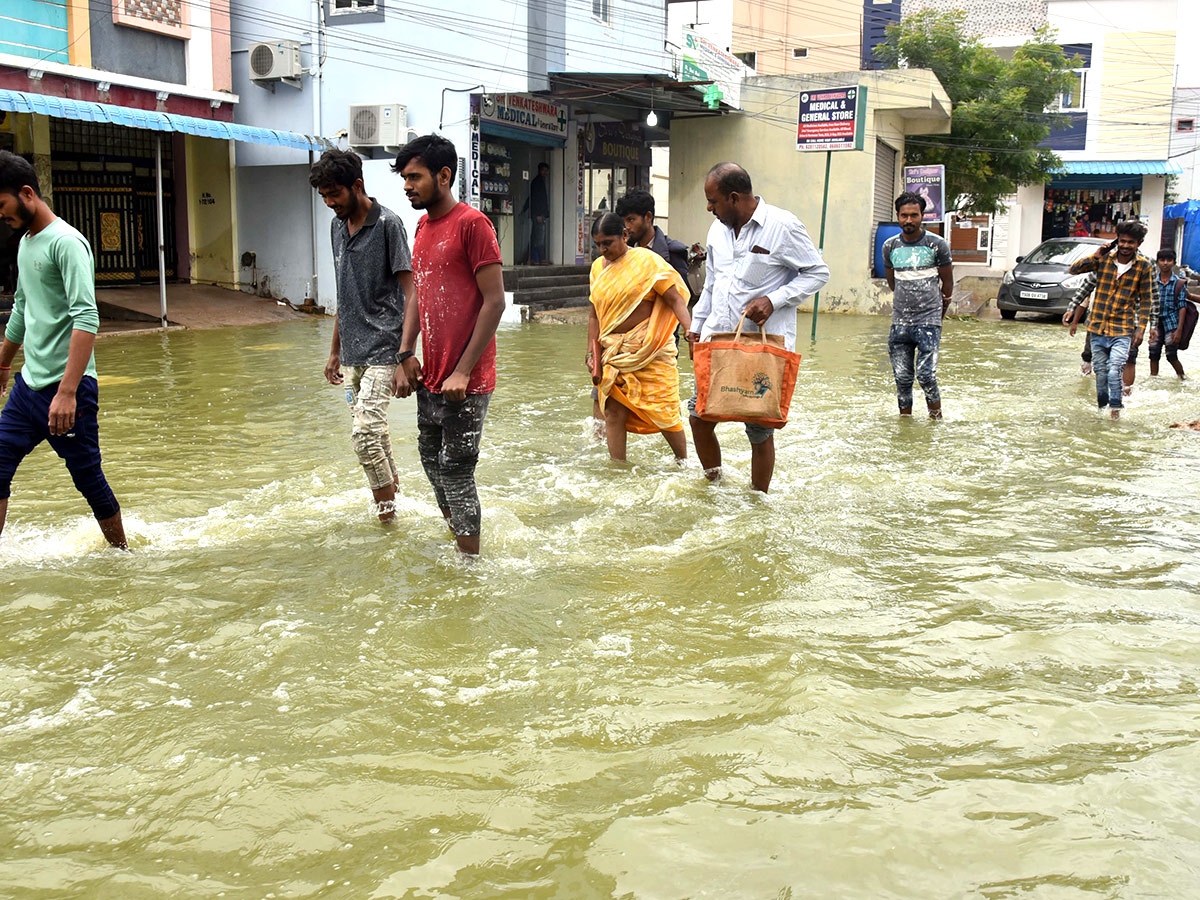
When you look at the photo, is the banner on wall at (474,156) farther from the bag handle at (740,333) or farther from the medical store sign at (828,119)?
the bag handle at (740,333)

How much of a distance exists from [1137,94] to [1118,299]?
27450mm

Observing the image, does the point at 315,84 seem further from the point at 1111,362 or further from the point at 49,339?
the point at 49,339

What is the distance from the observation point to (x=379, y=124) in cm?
1866

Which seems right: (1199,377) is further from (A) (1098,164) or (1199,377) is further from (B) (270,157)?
(A) (1098,164)

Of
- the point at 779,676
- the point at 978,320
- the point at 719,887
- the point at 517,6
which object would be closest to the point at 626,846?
the point at 719,887

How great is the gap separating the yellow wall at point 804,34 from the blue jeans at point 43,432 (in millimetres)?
34334

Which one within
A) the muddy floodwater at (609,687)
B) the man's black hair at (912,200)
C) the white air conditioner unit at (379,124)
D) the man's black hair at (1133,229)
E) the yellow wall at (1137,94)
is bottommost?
the muddy floodwater at (609,687)

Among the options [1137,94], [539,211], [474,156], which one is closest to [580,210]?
[539,211]

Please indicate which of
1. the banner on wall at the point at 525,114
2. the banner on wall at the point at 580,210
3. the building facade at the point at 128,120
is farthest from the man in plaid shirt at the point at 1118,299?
the banner on wall at the point at 580,210

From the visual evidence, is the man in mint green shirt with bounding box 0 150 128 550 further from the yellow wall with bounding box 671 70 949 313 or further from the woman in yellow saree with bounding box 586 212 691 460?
the yellow wall with bounding box 671 70 949 313

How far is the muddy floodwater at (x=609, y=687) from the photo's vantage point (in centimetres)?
256

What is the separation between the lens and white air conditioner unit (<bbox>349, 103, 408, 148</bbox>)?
61.1ft

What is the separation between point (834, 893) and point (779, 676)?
1.19 m

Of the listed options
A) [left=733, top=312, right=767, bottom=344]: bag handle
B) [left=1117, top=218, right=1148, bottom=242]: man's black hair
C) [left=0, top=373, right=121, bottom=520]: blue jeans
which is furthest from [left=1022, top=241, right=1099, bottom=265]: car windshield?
[left=0, top=373, right=121, bottom=520]: blue jeans
